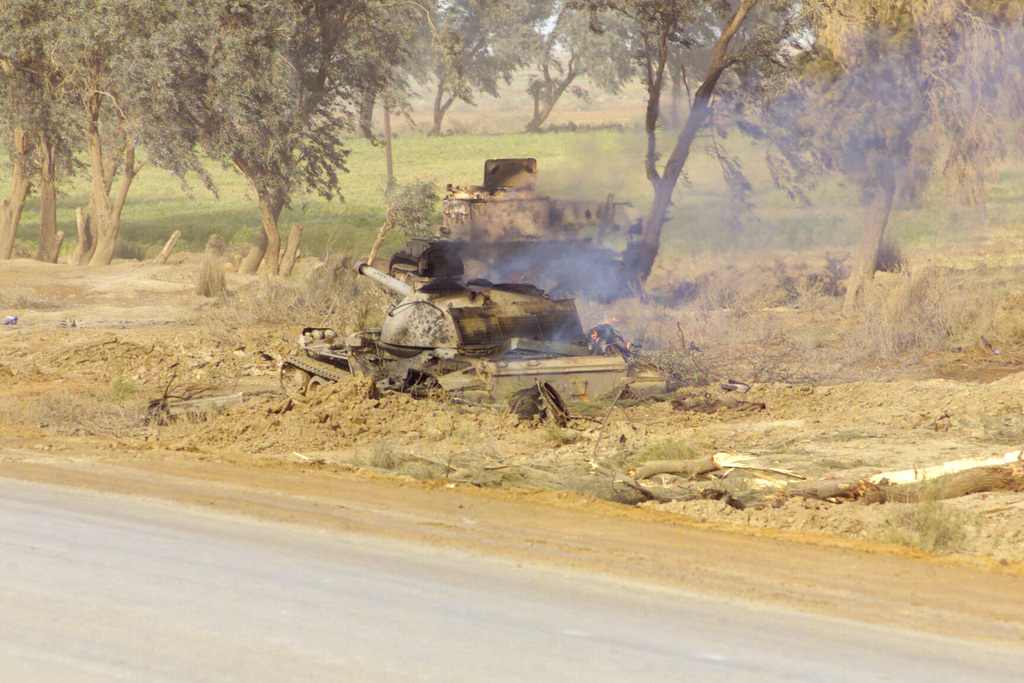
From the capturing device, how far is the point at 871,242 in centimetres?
2322

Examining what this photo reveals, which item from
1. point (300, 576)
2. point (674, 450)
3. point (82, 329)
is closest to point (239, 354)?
point (82, 329)

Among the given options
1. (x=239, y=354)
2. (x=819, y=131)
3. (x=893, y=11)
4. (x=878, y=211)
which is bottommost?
(x=239, y=354)

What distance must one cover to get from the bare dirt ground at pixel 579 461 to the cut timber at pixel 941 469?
39 cm

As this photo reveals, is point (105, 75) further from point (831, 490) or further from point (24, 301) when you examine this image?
point (831, 490)

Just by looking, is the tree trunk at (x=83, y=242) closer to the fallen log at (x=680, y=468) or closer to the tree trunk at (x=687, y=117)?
the tree trunk at (x=687, y=117)

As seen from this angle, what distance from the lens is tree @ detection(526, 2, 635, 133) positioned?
51.6m

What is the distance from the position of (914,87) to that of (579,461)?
13.4 m

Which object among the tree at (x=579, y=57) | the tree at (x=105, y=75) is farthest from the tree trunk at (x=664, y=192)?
the tree at (x=579, y=57)

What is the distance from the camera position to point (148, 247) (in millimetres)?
35969

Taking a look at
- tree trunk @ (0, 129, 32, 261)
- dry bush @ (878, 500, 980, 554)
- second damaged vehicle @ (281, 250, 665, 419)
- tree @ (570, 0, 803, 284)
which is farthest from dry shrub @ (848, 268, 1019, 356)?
tree trunk @ (0, 129, 32, 261)

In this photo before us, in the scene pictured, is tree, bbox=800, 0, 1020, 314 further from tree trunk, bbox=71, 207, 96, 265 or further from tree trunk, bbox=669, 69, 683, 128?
tree trunk, bbox=71, 207, 96, 265

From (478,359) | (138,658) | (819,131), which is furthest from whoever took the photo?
(819,131)

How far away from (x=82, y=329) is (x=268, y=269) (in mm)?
7209

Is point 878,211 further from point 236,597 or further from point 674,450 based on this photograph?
point 236,597
